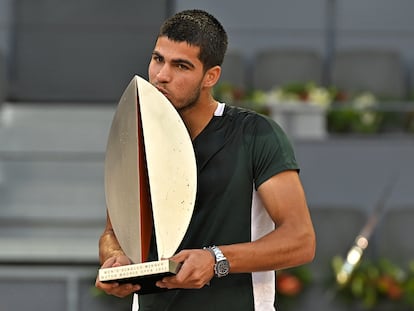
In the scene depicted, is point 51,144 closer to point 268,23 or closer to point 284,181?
point 268,23

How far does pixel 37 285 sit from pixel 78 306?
0.22m

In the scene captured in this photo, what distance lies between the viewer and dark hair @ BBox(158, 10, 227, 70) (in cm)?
216

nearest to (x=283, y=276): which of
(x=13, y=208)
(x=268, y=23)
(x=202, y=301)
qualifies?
(x=13, y=208)

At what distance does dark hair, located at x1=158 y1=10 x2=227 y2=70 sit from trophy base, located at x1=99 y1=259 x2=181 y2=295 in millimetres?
451

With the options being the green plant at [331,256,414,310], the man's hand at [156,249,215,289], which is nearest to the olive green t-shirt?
the man's hand at [156,249,215,289]

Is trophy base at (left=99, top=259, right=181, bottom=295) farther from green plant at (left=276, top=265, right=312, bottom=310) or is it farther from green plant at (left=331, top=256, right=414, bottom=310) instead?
green plant at (left=331, top=256, right=414, bottom=310)

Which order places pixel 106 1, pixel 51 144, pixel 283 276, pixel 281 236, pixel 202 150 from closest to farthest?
pixel 281 236 < pixel 202 150 < pixel 283 276 < pixel 51 144 < pixel 106 1

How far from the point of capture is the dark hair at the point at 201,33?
216cm

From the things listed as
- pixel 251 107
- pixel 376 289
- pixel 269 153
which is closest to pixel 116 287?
pixel 269 153

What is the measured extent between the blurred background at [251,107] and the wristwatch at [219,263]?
280 cm

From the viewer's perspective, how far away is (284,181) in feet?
7.18

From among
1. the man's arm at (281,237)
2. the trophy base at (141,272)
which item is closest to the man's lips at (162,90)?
the man's arm at (281,237)

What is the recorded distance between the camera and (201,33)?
2164 millimetres

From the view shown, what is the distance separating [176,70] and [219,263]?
1.29 ft
